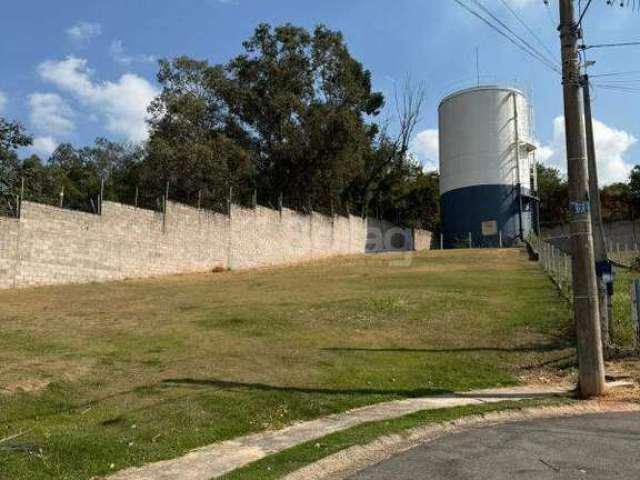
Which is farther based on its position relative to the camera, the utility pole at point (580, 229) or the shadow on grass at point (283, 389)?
the utility pole at point (580, 229)

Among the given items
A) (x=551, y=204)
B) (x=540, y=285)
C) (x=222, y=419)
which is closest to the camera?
(x=222, y=419)

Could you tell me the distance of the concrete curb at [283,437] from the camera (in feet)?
20.9

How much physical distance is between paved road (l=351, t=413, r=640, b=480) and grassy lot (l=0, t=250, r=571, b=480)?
2137 mm

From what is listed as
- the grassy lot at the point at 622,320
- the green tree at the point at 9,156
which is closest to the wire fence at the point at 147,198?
the green tree at the point at 9,156

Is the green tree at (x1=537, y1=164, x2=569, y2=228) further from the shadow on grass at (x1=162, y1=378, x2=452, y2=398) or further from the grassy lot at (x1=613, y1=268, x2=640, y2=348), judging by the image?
the shadow on grass at (x1=162, y1=378, x2=452, y2=398)

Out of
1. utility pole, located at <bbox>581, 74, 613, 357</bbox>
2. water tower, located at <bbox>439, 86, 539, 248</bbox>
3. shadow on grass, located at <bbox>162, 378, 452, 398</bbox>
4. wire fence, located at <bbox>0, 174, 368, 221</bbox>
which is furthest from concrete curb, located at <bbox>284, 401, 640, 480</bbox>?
water tower, located at <bbox>439, 86, 539, 248</bbox>

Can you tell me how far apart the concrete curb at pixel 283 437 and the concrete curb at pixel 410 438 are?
64 centimetres

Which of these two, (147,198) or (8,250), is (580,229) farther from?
(147,198)

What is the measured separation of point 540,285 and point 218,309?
1117cm

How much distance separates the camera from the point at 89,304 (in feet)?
60.6

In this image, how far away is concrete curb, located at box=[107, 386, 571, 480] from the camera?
6.38 meters

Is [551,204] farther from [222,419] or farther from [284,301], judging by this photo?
[222,419]

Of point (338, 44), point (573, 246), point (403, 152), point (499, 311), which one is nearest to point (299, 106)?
point (338, 44)

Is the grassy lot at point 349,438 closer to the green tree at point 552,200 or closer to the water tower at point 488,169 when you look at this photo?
the water tower at point 488,169
